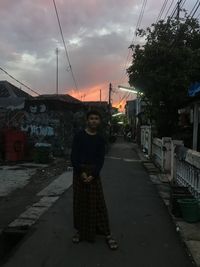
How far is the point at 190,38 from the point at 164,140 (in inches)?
213

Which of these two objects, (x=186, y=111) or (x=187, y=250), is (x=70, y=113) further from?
(x=187, y=250)

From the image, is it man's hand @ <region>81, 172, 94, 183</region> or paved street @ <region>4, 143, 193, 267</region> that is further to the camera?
man's hand @ <region>81, 172, 94, 183</region>

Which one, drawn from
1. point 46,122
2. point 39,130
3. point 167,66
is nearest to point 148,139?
point 46,122

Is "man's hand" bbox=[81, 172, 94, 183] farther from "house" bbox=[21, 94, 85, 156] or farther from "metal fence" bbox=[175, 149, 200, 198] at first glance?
"house" bbox=[21, 94, 85, 156]

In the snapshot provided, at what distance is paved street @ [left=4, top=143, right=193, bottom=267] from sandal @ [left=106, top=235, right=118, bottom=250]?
70 mm

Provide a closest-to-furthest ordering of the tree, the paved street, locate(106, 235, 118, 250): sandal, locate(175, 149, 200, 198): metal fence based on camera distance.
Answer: the paved street < locate(106, 235, 118, 250): sandal < locate(175, 149, 200, 198): metal fence < the tree

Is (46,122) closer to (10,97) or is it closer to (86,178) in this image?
(10,97)

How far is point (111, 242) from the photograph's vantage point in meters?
6.58

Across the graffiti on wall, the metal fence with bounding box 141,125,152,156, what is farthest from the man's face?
the metal fence with bounding box 141,125,152,156

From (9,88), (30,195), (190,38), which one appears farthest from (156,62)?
(9,88)

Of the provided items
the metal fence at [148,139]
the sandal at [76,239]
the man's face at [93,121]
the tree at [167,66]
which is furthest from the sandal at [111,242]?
the metal fence at [148,139]

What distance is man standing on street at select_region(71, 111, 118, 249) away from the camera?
21.8 feet

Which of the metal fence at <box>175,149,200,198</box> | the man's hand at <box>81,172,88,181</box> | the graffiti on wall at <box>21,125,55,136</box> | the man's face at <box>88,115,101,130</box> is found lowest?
the metal fence at <box>175,149,200,198</box>

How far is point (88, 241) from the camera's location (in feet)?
22.1
